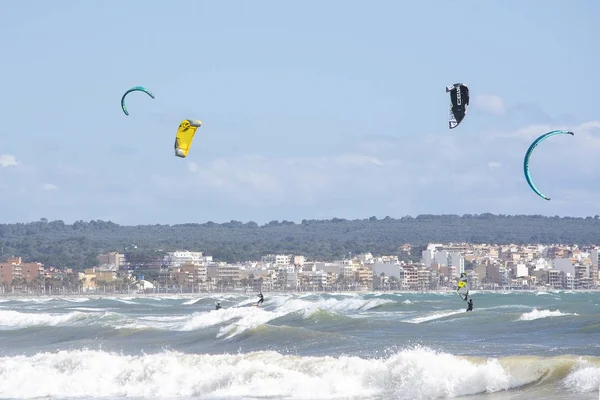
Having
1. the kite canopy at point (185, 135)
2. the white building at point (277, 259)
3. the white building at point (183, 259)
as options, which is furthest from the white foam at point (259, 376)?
the white building at point (277, 259)

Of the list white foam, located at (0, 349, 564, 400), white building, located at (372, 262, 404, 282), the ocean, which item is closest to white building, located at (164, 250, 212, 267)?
white building, located at (372, 262, 404, 282)

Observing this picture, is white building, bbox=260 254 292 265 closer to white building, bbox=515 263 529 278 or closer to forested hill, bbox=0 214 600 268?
forested hill, bbox=0 214 600 268

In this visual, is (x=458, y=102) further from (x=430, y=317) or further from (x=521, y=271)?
(x=521, y=271)

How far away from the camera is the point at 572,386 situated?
608 inches

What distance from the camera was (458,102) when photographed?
17.2 meters

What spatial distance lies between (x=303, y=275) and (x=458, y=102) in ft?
378

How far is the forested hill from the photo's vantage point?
166 m

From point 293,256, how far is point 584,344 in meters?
141

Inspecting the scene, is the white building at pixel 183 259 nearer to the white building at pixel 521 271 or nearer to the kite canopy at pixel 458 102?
the white building at pixel 521 271

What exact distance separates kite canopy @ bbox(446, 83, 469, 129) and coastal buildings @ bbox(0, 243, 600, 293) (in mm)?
105526

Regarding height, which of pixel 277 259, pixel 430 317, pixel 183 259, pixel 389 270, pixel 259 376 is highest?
pixel 277 259

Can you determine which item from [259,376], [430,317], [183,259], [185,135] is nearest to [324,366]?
[259,376]

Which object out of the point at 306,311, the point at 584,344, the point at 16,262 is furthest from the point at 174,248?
the point at 584,344

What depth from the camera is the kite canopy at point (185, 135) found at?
56.9ft
